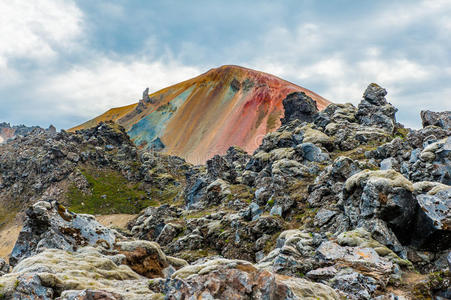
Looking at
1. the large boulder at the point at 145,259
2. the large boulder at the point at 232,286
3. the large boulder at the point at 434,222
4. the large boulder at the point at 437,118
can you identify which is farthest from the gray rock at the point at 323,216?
the large boulder at the point at 437,118

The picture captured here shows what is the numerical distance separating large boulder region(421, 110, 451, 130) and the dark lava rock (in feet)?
175

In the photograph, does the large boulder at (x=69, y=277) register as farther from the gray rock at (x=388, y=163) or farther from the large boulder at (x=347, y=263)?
the gray rock at (x=388, y=163)

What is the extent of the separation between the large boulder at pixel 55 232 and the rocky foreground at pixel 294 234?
104 mm

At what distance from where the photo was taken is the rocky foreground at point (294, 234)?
51.4ft

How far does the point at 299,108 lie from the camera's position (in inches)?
4648

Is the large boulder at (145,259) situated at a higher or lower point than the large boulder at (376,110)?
lower

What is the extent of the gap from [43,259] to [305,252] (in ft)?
67.7

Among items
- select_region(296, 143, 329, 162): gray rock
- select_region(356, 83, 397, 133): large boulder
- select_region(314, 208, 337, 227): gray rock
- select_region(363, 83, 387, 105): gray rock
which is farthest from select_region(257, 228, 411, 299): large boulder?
select_region(363, 83, 387, 105): gray rock

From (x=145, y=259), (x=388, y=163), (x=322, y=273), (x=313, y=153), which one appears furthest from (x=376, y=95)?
(x=145, y=259)

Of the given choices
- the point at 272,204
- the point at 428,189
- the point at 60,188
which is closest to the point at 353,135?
the point at 272,204

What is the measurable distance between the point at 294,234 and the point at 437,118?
161 ft

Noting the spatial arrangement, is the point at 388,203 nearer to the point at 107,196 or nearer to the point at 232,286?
the point at 232,286

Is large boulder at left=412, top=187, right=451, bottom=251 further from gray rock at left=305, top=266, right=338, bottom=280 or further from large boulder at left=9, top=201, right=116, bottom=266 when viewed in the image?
large boulder at left=9, top=201, right=116, bottom=266

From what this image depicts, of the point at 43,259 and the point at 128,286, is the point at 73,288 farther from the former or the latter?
the point at 43,259
